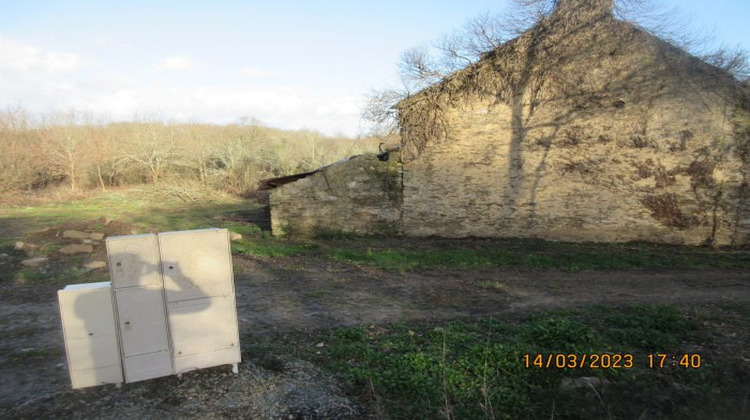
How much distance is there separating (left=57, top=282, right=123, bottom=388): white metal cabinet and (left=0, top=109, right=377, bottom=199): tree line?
21.9 m

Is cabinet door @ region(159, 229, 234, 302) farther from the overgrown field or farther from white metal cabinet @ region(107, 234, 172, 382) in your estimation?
the overgrown field

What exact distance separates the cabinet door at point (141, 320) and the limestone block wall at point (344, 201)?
919cm

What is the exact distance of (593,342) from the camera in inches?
199

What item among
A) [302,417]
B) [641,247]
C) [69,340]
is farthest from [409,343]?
[641,247]

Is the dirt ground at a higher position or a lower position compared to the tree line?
lower

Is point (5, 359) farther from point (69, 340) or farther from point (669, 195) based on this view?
point (669, 195)

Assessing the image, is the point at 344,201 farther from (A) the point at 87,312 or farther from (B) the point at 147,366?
(A) the point at 87,312

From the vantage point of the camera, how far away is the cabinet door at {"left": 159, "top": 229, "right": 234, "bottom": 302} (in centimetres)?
420

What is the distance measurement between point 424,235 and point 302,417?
31.7ft

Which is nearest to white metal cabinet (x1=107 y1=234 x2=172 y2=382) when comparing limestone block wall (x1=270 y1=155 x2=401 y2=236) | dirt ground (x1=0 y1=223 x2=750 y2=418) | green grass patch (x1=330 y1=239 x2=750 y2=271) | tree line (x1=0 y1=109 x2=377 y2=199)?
dirt ground (x1=0 y1=223 x2=750 y2=418)

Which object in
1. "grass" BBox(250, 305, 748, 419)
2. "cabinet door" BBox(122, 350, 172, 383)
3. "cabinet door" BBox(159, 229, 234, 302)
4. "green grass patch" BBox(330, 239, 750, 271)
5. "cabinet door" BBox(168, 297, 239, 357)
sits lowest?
"green grass patch" BBox(330, 239, 750, 271)

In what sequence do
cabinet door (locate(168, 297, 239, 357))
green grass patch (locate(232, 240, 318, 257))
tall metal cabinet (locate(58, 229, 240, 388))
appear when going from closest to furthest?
1. tall metal cabinet (locate(58, 229, 240, 388))
2. cabinet door (locate(168, 297, 239, 357))
3. green grass patch (locate(232, 240, 318, 257))

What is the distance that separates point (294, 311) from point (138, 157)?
25708 millimetres

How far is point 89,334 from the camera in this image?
4.05 m
